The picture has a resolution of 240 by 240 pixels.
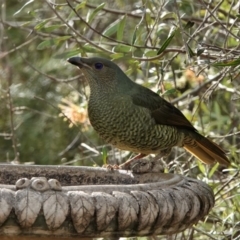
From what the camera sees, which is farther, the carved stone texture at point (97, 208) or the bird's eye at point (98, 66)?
the bird's eye at point (98, 66)

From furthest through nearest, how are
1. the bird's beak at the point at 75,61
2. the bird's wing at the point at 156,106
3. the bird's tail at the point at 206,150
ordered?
the bird's tail at the point at 206,150, the bird's wing at the point at 156,106, the bird's beak at the point at 75,61

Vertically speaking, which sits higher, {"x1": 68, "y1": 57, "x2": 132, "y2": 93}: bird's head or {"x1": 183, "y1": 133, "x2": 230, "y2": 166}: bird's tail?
{"x1": 68, "y1": 57, "x2": 132, "y2": 93}: bird's head

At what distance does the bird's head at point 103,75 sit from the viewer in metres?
3.92

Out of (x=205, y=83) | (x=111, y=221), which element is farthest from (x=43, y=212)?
(x=205, y=83)

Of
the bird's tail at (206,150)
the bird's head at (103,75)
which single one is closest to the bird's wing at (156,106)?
the bird's head at (103,75)

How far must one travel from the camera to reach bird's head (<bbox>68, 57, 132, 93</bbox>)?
154 inches

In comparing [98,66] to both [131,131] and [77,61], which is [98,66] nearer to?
[77,61]

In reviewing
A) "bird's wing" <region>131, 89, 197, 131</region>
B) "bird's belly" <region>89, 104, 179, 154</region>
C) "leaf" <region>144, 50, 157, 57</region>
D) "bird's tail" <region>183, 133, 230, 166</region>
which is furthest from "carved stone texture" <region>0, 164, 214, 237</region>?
"bird's tail" <region>183, 133, 230, 166</region>

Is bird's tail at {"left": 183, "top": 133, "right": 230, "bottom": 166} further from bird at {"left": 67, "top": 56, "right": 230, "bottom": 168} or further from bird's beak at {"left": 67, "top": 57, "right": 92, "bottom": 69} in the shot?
bird's beak at {"left": 67, "top": 57, "right": 92, "bottom": 69}

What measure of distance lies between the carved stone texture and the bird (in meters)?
1.24

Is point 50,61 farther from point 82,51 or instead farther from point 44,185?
point 44,185

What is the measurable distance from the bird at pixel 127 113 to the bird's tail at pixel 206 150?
14mm

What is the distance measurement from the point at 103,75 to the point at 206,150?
2.26 ft

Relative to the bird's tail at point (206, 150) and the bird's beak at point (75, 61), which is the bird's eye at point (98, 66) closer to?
the bird's beak at point (75, 61)
